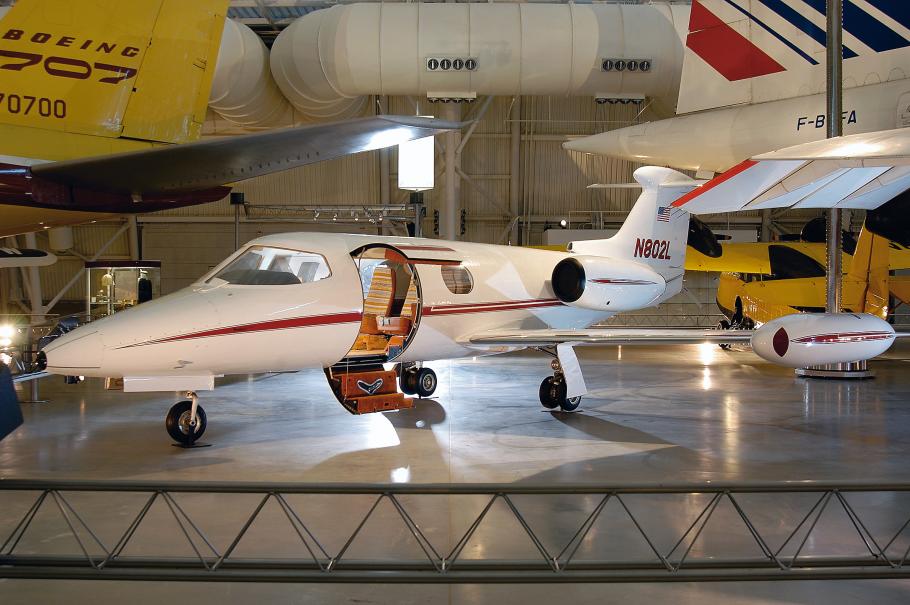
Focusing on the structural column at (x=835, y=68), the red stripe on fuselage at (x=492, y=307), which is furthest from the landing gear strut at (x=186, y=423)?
the structural column at (x=835, y=68)

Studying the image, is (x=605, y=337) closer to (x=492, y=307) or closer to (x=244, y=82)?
(x=492, y=307)

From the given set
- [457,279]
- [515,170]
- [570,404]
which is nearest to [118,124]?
[457,279]

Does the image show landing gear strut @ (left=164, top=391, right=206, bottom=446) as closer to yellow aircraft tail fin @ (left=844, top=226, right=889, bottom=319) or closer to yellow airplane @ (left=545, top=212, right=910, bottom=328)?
yellow airplane @ (left=545, top=212, right=910, bottom=328)

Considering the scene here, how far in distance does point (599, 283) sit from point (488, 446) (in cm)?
362

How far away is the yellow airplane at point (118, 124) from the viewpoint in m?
6.55

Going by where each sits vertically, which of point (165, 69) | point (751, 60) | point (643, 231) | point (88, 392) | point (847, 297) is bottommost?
point (88, 392)

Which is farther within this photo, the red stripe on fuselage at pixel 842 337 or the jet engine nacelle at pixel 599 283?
the jet engine nacelle at pixel 599 283

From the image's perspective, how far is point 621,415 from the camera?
10758 mm

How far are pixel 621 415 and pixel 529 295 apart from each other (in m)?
2.09

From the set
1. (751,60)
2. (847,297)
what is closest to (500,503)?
(751,60)

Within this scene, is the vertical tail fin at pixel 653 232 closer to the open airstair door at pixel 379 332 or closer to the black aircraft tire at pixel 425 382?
the black aircraft tire at pixel 425 382

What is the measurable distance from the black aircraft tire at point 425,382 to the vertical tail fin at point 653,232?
3087mm

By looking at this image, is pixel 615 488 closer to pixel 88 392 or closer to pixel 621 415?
pixel 621 415

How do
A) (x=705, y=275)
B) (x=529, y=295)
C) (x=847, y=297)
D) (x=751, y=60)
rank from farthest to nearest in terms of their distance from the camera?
(x=705, y=275) → (x=847, y=297) → (x=751, y=60) → (x=529, y=295)
